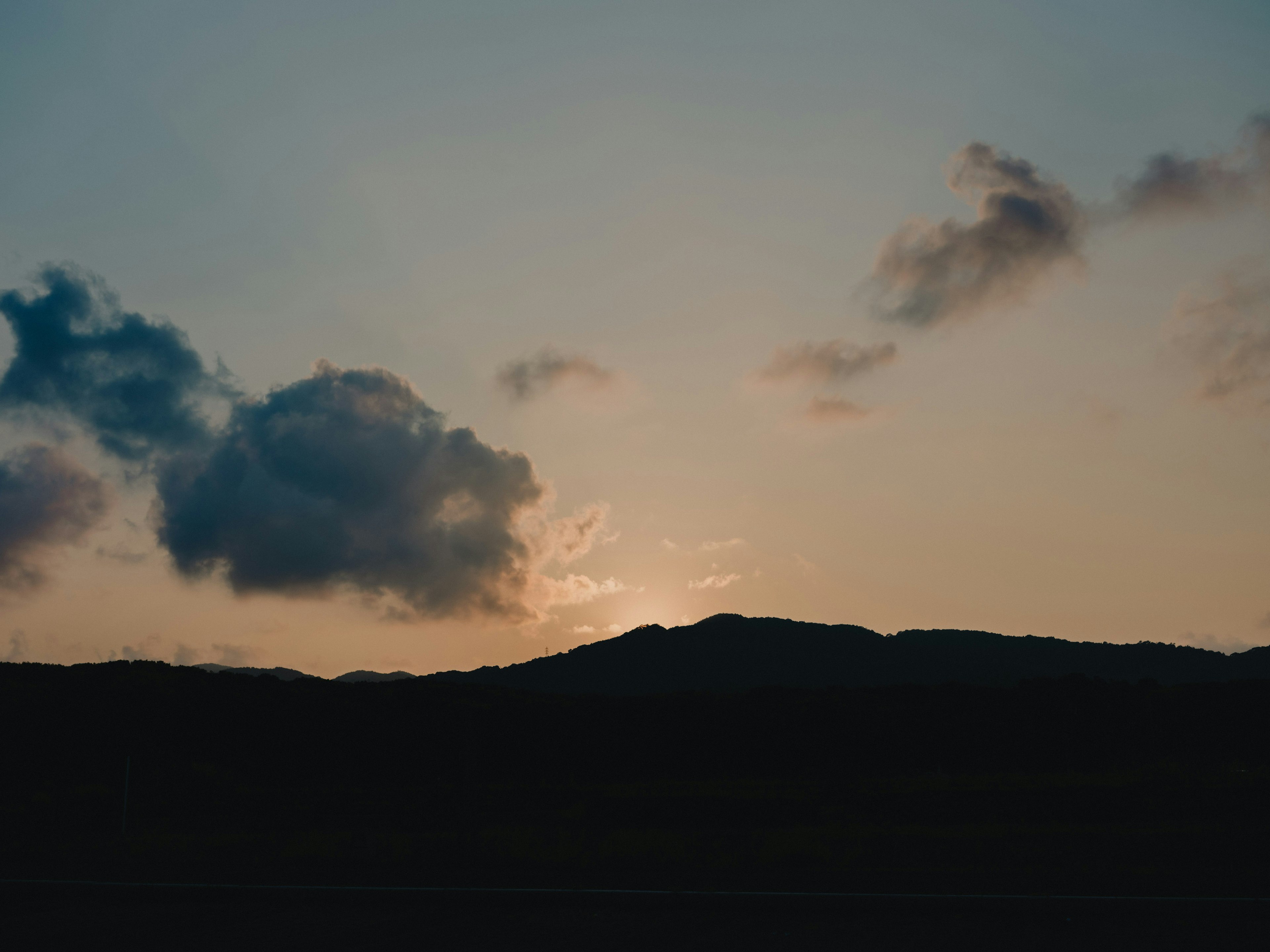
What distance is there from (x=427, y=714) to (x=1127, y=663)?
146668 millimetres

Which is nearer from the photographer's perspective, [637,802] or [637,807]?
[637,807]

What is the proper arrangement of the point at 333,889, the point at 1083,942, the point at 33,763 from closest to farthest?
the point at 1083,942
the point at 333,889
the point at 33,763

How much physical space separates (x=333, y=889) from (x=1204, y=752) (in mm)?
69544

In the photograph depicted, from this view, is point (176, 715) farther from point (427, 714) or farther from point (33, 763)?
point (427, 714)

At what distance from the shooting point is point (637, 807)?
3856 centimetres

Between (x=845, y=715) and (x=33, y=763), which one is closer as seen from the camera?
(x=33, y=763)

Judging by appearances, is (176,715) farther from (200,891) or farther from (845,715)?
(200,891)

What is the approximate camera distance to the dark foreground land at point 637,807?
13.7 m

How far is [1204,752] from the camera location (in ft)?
220

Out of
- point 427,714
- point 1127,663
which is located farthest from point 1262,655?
point 427,714

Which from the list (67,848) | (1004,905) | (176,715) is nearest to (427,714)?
(176,715)

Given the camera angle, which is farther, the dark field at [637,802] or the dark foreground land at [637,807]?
the dark field at [637,802]

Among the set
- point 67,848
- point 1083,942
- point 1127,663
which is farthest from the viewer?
point 1127,663

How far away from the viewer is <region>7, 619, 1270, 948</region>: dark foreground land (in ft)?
44.9
